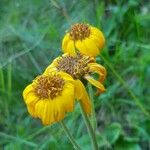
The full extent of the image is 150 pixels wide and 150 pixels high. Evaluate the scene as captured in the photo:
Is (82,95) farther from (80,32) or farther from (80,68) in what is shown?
(80,32)

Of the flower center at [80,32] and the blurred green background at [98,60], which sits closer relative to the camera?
the flower center at [80,32]

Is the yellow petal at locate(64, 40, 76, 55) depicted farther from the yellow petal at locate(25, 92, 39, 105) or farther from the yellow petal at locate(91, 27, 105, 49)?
the yellow petal at locate(25, 92, 39, 105)

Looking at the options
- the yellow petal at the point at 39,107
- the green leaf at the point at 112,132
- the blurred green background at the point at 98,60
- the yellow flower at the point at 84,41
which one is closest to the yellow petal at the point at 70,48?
the yellow flower at the point at 84,41

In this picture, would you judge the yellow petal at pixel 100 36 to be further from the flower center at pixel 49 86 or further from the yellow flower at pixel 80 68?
the flower center at pixel 49 86

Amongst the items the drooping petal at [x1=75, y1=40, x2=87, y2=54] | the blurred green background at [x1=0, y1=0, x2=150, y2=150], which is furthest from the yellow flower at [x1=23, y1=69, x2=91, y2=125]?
the blurred green background at [x1=0, y1=0, x2=150, y2=150]

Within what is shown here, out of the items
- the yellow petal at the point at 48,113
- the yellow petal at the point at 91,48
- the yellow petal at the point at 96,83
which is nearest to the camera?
the yellow petal at the point at 48,113

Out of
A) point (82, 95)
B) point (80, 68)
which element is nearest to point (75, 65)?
point (80, 68)

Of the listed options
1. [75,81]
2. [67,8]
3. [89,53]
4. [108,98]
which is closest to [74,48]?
[89,53]

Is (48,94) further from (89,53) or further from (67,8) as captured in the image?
(67,8)
